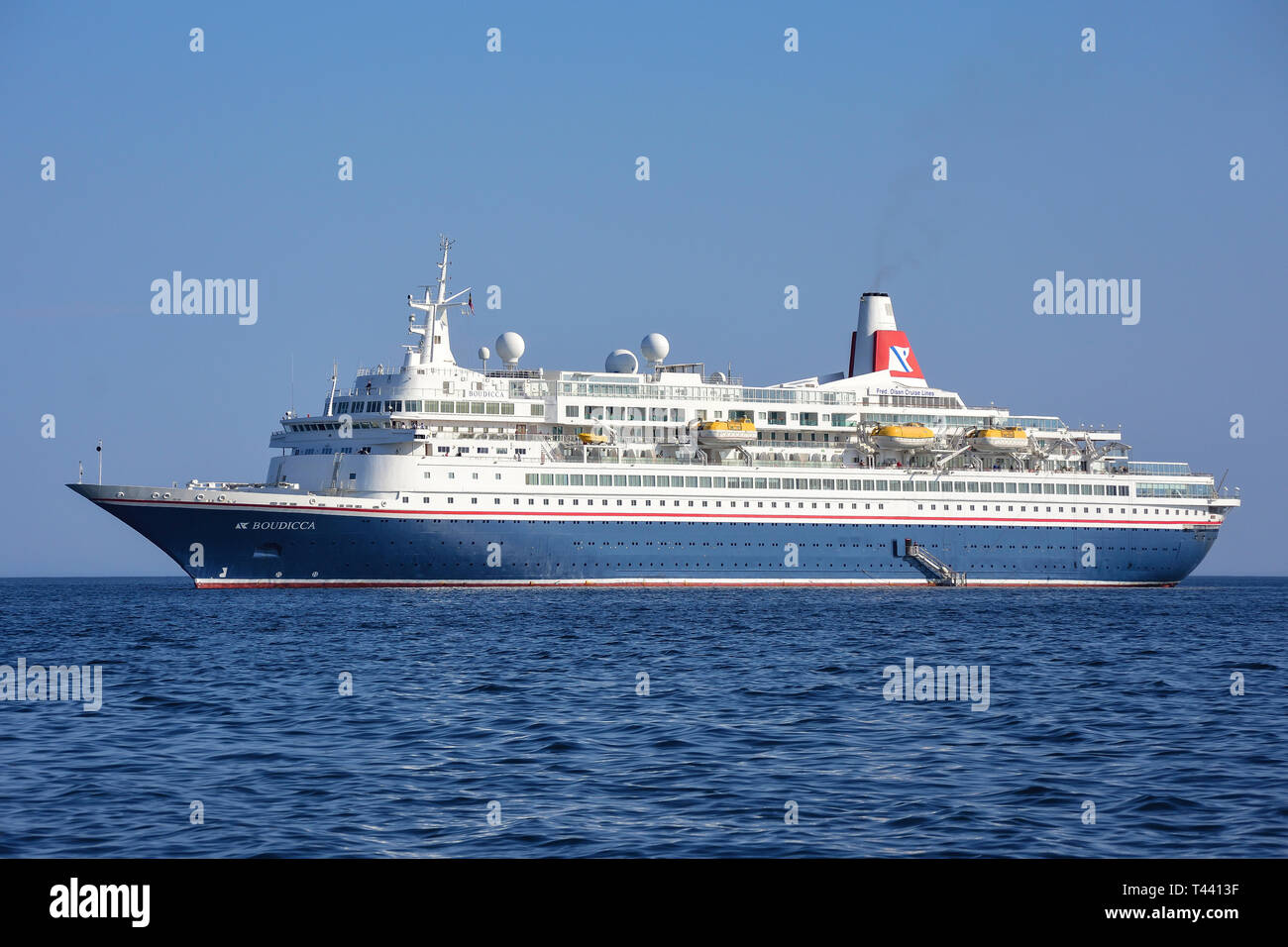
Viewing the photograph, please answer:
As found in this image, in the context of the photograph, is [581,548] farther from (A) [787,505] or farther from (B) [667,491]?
(A) [787,505]

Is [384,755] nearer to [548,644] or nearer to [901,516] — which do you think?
[548,644]

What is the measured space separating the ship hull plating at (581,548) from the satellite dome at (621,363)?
11.9 m

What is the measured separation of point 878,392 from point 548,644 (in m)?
45.6

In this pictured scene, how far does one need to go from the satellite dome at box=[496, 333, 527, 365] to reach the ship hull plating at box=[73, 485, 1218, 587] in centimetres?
1220

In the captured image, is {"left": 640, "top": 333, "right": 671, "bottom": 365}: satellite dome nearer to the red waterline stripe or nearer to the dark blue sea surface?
the red waterline stripe

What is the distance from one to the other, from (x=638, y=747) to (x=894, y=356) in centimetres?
6485

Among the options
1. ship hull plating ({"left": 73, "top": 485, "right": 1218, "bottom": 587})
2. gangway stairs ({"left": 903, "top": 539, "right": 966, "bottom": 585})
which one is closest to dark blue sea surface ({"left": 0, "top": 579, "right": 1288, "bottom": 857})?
ship hull plating ({"left": 73, "top": 485, "right": 1218, "bottom": 587})

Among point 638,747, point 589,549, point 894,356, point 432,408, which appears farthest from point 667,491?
point 638,747

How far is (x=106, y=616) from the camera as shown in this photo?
49906mm

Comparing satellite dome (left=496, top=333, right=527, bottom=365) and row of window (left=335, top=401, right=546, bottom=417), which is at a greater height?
satellite dome (left=496, top=333, right=527, bottom=365)

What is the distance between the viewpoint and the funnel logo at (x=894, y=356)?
80688 millimetres

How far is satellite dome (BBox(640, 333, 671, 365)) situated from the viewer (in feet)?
242

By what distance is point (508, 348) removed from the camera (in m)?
70.6
